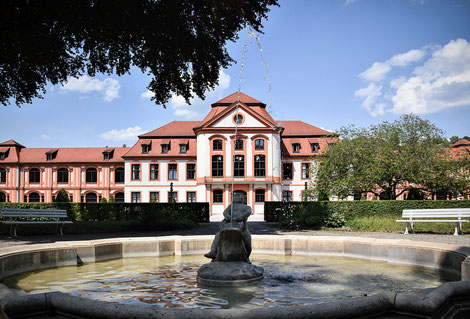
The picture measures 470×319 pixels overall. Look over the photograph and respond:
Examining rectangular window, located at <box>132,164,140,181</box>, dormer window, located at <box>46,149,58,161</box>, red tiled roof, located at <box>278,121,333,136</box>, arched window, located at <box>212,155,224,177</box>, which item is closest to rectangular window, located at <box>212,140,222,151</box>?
arched window, located at <box>212,155,224,177</box>

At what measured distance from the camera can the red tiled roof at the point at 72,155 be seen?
5344 cm

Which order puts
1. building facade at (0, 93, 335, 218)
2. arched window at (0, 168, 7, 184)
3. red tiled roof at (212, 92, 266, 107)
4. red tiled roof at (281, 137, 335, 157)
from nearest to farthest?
building facade at (0, 93, 335, 218), red tiled roof at (212, 92, 266, 107), red tiled roof at (281, 137, 335, 157), arched window at (0, 168, 7, 184)

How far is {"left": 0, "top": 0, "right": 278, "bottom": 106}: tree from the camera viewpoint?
1026 cm

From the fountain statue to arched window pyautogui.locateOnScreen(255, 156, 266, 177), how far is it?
36372 mm

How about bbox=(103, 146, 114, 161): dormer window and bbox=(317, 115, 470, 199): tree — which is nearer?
bbox=(317, 115, 470, 199): tree

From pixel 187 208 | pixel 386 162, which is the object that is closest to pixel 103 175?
pixel 187 208

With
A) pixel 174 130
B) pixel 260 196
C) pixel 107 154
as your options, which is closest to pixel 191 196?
pixel 174 130

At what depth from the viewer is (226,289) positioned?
5.75 meters

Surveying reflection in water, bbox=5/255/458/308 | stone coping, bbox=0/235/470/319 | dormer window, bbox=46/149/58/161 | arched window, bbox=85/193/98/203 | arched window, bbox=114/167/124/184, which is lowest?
arched window, bbox=85/193/98/203

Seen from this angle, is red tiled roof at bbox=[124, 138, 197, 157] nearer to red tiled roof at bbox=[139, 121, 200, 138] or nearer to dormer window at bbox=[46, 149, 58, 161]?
red tiled roof at bbox=[139, 121, 200, 138]

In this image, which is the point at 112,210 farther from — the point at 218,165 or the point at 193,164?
the point at 193,164

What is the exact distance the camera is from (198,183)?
42938 millimetres

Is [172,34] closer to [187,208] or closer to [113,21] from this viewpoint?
[113,21]

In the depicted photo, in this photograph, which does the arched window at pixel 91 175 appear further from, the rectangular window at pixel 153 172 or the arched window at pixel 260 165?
the arched window at pixel 260 165
